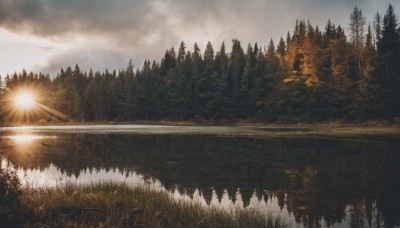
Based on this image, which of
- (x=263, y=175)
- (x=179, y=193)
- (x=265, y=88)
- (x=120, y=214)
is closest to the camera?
(x=120, y=214)

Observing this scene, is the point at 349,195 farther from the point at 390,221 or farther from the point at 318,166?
the point at 318,166

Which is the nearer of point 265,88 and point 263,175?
point 263,175

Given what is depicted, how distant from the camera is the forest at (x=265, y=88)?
6219 centimetres

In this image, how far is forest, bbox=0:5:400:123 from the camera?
6219cm

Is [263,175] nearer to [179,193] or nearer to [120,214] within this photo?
[179,193]

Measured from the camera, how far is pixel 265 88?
81.9 meters

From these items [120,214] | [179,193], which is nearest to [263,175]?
[179,193]

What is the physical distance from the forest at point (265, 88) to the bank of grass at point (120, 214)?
54337mm

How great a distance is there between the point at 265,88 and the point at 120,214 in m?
75.4

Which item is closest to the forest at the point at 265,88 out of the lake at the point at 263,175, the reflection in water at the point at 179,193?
the lake at the point at 263,175

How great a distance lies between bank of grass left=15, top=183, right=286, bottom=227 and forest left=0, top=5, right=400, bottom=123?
54.3 m

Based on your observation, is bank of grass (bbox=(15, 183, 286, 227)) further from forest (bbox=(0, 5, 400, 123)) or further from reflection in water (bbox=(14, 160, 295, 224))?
forest (bbox=(0, 5, 400, 123))

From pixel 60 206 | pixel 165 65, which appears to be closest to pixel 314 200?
pixel 60 206

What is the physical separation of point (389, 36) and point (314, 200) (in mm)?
61738
